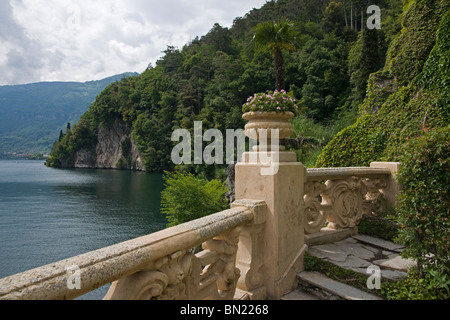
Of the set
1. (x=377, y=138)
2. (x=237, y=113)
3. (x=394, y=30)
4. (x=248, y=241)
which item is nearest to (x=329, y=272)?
(x=248, y=241)

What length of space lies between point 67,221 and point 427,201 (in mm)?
29114

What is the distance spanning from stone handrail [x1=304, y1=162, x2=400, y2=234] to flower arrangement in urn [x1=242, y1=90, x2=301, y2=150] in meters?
0.78

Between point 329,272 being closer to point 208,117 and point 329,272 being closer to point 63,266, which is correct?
point 63,266

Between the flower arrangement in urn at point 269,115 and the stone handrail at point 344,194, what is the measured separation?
30.8 inches

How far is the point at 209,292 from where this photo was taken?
2.32 metres

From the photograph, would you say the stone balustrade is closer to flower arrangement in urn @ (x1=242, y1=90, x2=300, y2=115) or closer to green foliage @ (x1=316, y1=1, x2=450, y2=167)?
flower arrangement in urn @ (x1=242, y1=90, x2=300, y2=115)

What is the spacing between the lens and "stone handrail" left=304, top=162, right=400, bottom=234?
3803 millimetres

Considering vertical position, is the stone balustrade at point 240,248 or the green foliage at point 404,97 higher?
the green foliage at point 404,97

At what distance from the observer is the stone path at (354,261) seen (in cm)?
292

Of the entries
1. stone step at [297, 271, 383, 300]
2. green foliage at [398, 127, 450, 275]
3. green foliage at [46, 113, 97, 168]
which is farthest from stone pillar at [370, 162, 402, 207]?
green foliage at [46, 113, 97, 168]

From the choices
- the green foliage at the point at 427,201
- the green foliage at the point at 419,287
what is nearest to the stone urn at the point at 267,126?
the green foliage at the point at 427,201

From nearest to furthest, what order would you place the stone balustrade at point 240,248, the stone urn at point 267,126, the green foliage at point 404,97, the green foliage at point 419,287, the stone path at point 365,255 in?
the stone balustrade at point 240,248, the green foliage at point 419,287, the stone urn at point 267,126, the stone path at point 365,255, the green foliage at point 404,97

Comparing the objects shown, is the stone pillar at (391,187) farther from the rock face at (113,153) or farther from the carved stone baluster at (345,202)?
the rock face at (113,153)
